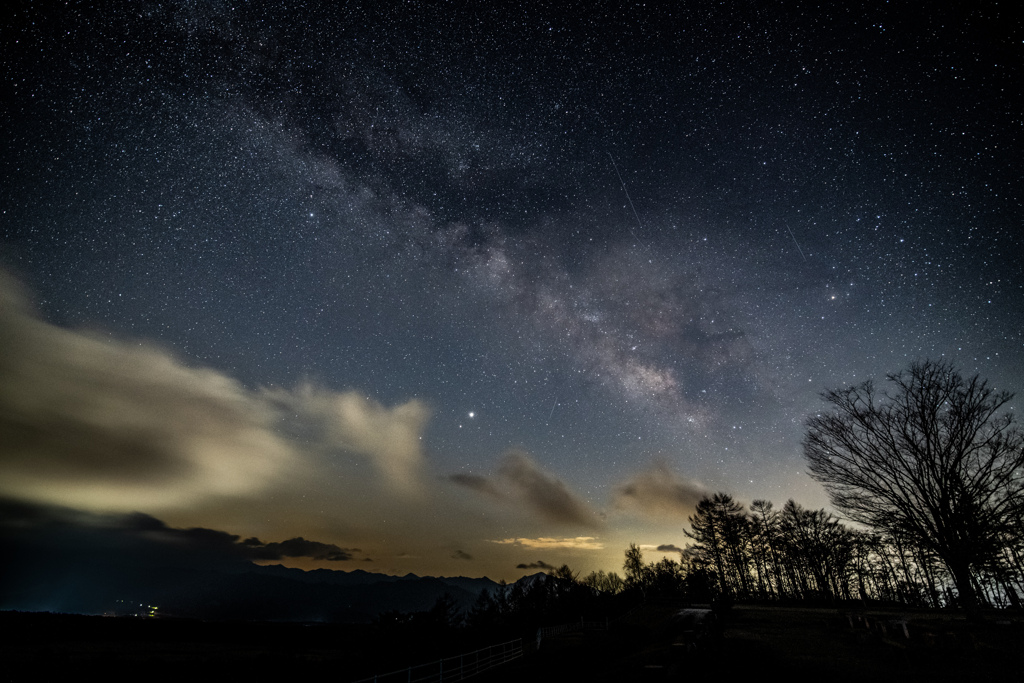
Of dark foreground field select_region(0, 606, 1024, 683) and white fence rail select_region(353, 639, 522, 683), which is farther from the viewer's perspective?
dark foreground field select_region(0, 606, 1024, 683)

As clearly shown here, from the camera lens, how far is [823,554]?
170ft

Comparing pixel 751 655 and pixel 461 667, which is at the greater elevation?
pixel 461 667

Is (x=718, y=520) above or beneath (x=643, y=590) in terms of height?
above

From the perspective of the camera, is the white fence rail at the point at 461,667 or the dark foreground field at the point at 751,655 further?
the dark foreground field at the point at 751,655

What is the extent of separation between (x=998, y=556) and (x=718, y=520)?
42.2 metres

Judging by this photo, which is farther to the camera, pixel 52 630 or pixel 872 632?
pixel 52 630

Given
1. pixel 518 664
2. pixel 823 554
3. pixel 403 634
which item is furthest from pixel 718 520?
pixel 518 664

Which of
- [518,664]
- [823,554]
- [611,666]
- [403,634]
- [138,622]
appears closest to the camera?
[611,666]

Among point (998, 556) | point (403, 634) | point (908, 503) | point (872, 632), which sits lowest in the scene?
point (403, 634)

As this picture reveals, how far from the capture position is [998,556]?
61.6ft

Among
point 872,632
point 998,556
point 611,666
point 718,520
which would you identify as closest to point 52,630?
point 611,666

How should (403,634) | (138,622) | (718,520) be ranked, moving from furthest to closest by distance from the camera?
(138,622), (718,520), (403,634)

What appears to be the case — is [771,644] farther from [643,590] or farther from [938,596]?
[938,596]

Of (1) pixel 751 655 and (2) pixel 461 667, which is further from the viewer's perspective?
(1) pixel 751 655
